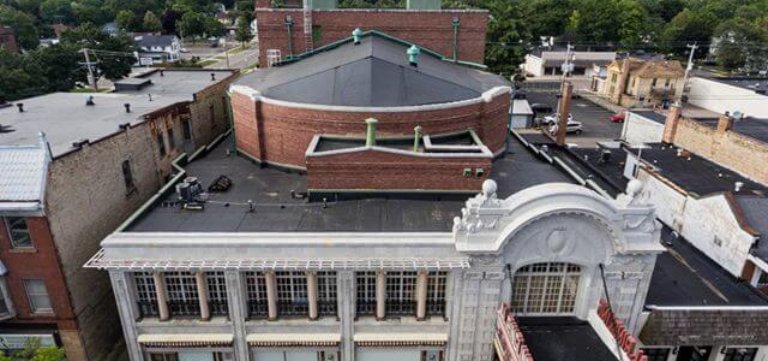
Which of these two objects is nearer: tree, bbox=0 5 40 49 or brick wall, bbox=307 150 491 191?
Result: brick wall, bbox=307 150 491 191

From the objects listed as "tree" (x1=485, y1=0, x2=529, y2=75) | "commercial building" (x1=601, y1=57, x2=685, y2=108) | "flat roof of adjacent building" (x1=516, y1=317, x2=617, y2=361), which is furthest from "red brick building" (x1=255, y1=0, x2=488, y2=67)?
"commercial building" (x1=601, y1=57, x2=685, y2=108)

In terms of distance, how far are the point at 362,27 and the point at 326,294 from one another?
25.9 meters

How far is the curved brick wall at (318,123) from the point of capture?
2845 centimetres

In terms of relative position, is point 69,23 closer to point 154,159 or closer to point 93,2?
point 93,2

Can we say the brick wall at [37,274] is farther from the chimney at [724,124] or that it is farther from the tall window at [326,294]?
the chimney at [724,124]

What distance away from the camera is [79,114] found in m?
31.3

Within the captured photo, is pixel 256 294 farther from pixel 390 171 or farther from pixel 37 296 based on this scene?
pixel 37 296

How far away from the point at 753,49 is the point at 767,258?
377 feet

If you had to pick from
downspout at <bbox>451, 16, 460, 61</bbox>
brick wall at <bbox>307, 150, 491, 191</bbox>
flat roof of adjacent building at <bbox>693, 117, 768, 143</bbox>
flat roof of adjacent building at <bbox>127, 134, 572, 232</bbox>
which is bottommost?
flat roof of adjacent building at <bbox>693, 117, 768, 143</bbox>

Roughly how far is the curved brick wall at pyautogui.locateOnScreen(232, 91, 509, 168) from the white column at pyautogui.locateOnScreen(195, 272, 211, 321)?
10498mm

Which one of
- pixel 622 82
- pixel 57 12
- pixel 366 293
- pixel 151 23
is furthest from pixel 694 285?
pixel 57 12

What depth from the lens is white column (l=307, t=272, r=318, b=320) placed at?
22.4 metres

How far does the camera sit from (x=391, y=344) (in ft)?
77.6

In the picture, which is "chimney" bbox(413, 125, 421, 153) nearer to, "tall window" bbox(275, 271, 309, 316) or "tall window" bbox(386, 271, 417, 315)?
"tall window" bbox(386, 271, 417, 315)
